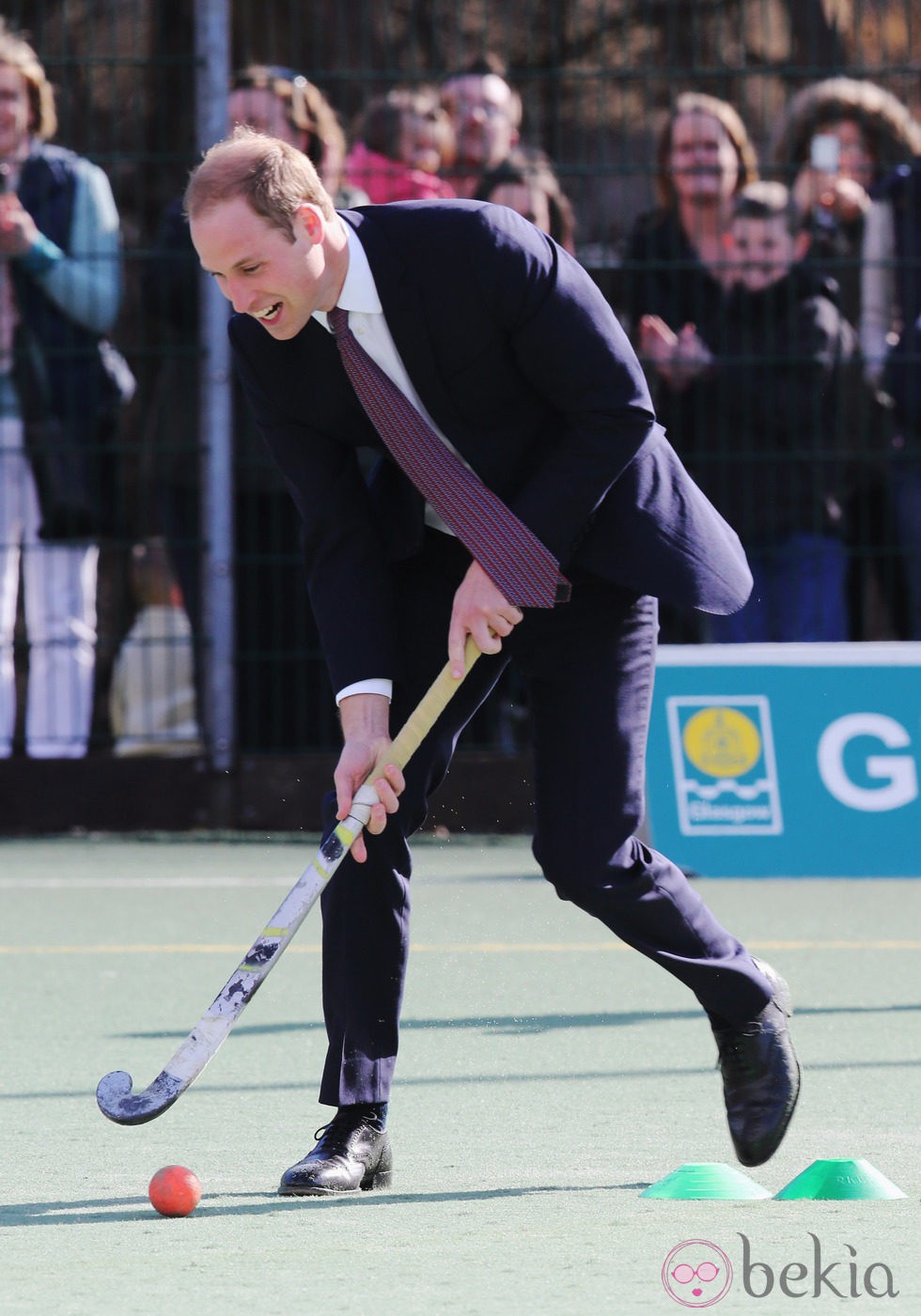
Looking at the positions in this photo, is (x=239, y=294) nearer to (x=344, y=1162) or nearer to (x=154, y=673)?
(x=344, y=1162)

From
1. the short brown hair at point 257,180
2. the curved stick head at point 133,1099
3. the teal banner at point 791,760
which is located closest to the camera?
the short brown hair at point 257,180

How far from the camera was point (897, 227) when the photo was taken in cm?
845

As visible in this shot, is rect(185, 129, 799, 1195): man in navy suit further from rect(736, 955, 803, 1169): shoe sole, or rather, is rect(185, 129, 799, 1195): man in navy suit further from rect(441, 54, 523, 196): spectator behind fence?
rect(441, 54, 523, 196): spectator behind fence

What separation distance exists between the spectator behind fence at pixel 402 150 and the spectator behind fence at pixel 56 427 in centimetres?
86

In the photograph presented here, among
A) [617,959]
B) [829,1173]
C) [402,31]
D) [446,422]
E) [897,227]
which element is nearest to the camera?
[829,1173]

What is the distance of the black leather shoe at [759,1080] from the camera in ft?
12.2

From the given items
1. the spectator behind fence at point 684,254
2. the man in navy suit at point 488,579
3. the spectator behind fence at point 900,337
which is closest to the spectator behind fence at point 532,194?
the spectator behind fence at point 684,254

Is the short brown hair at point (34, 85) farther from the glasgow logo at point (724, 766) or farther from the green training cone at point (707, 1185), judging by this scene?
the green training cone at point (707, 1185)

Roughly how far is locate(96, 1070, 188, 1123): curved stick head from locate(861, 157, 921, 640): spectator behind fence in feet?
17.0

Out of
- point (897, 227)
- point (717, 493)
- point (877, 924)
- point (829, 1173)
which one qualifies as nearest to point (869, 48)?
point (897, 227)

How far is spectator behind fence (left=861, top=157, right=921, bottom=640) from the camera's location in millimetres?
8398

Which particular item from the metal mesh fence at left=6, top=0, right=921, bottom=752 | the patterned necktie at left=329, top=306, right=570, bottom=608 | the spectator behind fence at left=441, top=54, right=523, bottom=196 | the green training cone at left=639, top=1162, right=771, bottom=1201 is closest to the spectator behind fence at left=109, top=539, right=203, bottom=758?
the metal mesh fence at left=6, top=0, right=921, bottom=752

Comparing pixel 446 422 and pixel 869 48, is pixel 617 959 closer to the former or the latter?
pixel 446 422

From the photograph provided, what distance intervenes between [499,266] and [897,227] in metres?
5.09
